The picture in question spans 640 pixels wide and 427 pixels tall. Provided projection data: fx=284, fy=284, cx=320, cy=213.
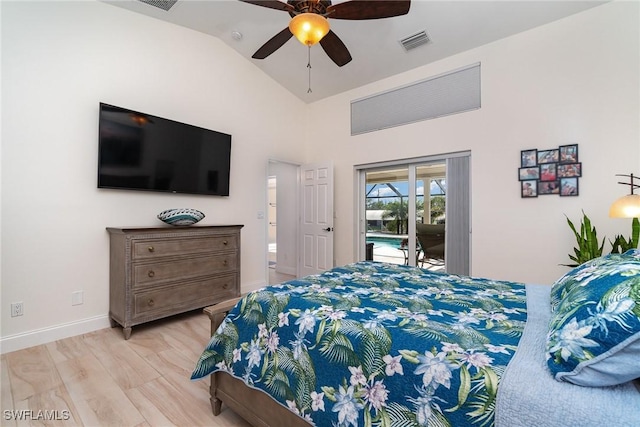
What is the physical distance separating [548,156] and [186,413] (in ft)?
12.9

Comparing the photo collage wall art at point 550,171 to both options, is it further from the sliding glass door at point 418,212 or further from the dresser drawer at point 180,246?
the dresser drawer at point 180,246

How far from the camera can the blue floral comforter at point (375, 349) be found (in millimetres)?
886

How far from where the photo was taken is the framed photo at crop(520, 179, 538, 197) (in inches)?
123

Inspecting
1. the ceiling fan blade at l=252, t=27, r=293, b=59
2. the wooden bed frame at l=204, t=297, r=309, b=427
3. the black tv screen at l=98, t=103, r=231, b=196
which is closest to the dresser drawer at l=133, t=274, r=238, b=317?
the black tv screen at l=98, t=103, r=231, b=196

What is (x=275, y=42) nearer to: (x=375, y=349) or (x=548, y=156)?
(x=375, y=349)

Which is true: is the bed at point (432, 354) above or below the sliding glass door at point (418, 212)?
below

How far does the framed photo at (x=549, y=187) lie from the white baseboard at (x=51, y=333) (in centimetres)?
476

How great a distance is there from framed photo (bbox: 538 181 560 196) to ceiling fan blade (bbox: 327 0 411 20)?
233 centimetres

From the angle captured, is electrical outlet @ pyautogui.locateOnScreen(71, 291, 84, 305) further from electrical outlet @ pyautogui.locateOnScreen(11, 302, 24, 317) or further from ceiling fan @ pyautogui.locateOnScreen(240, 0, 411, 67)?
ceiling fan @ pyautogui.locateOnScreen(240, 0, 411, 67)

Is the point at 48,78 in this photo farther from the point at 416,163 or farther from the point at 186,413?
the point at 416,163

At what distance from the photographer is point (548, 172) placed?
3051 mm

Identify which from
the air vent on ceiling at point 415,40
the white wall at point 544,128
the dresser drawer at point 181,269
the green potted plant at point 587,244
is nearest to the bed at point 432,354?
the green potted plant at point 587,244

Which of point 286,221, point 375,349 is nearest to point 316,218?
point 286,221

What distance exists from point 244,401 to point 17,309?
2396 mm
